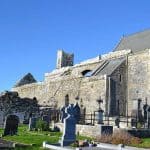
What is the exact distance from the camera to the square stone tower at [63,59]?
57744 millimetres

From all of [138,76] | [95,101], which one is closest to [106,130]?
[95,101]

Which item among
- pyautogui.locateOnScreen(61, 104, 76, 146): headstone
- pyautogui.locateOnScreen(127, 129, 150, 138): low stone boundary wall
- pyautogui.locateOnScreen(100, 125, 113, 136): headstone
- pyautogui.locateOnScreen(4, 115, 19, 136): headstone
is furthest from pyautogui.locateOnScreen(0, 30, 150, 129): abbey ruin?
pyautogui.locateOnScreen(61, 104, 76, 146): headstone

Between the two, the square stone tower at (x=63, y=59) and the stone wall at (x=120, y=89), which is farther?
the square stone tower at (x=63, y=59)

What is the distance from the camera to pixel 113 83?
37438 millimetres

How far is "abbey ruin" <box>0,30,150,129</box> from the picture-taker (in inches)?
1454

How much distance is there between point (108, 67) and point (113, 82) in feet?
10.5

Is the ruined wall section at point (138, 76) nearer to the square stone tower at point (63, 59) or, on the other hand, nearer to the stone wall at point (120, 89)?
the stone wall at point (120, 89)

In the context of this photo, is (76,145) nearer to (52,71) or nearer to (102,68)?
(102,68)

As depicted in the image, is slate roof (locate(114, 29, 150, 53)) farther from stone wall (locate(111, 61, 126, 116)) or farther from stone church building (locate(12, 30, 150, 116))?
stone wall (locate(111, 61, 126, 116))

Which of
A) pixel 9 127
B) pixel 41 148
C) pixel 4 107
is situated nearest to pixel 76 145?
pixel 41 148

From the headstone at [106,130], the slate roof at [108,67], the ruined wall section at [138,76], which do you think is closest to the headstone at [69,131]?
the headstone at [106,130]

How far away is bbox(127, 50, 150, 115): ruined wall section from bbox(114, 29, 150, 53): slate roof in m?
3.67

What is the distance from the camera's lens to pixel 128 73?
39.0 meters

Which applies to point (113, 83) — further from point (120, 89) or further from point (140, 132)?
point (140, 132)
